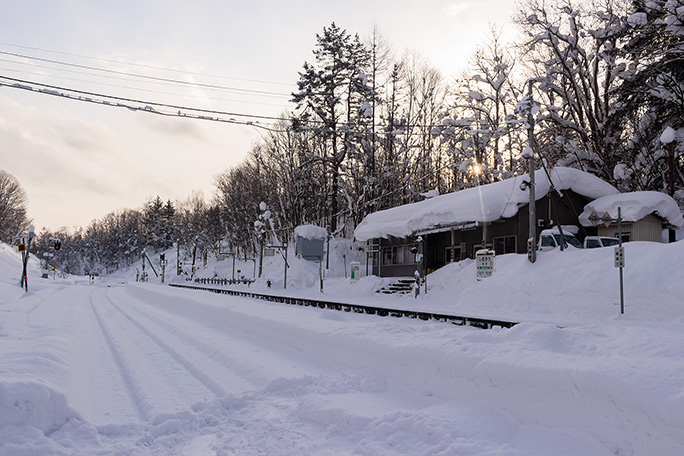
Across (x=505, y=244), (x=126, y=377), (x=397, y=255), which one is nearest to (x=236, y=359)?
(x=126, y=377)

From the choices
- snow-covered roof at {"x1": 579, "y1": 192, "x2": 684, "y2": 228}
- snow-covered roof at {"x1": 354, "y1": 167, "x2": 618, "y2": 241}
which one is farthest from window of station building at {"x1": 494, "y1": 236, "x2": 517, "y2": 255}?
snow-covered roof at {"x1": 579, "y1": 192, "x2": 684, "y2": 228}

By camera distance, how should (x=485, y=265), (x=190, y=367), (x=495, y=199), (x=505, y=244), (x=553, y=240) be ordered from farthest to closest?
(x=505, y=244), (x=495, y=199), (x=553, y=240), (x=485, y=265), (x=190, y=367)

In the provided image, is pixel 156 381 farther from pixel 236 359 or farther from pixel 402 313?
pixel 402 313

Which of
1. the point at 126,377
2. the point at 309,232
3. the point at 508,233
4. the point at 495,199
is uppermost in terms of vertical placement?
the point at 495,199

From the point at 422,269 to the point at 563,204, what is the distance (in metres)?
9.16

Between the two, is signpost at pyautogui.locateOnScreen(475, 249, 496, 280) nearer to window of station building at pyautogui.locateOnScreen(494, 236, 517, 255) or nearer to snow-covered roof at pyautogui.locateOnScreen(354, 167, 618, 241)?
snow-covered roof at pyautogui.locateOnScreen(354, 167, 618, 241)

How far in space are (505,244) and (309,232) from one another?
2181 centimetres

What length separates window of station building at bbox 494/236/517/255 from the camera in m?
28.3

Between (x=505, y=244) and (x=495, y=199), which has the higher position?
(x=495, y=199)

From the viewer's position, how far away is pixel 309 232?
154 ft

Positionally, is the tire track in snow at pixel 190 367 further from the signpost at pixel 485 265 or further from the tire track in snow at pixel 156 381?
the signpost at pixel 485 265

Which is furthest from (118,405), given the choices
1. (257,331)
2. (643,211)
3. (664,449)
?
(643,211)

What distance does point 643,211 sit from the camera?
24.4 m

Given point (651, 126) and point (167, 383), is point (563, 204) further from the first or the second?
point (167, 383)
